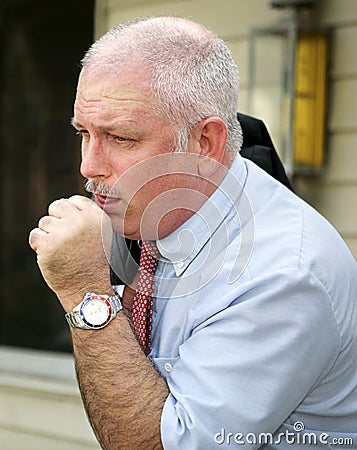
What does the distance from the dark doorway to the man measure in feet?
11.7

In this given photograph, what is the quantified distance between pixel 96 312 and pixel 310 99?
1.65 meters

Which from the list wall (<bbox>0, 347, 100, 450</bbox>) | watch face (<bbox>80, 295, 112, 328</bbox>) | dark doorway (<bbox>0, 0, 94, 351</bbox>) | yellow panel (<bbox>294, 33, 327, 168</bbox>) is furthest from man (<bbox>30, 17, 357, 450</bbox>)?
dark doorway (<bbox>0, 0, 94, 351</bbox>)

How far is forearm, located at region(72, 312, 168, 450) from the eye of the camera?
1451 millimetres

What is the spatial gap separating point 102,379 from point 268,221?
43 centimetres

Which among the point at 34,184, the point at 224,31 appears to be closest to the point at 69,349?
the point at 34,184

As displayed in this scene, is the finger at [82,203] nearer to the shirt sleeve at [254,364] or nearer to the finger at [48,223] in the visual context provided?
the finger at [48,223]

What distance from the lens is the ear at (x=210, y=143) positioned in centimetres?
160

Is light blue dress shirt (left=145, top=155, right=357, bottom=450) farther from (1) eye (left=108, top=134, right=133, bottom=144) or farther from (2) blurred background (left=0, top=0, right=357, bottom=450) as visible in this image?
(2) blurred background (left=0, top=0, right=357, bottom=450)

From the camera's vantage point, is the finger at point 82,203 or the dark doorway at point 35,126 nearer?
the finger at point 82,203

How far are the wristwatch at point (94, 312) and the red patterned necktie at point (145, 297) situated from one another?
0.42 feet

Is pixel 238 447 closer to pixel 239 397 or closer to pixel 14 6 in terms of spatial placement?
pixel 239 397

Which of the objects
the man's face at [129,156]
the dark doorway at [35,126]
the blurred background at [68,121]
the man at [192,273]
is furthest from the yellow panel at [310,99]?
the dark doorway at [35,126]

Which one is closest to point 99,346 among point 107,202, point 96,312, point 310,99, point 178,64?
point 96,312

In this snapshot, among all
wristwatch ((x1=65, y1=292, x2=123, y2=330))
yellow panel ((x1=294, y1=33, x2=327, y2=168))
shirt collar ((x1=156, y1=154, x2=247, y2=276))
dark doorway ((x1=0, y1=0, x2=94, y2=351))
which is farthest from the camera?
dark doorway ((x1=0, y1=0, x2=94, y2=351))
